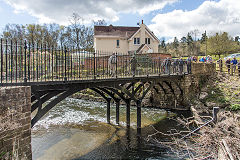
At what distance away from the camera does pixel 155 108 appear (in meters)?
17.2

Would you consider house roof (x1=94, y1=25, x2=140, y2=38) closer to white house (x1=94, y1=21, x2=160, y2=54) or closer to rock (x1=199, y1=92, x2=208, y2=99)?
white house (x1=94, y1=21, x2=160, y2=54)

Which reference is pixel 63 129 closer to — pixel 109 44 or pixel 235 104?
pixel 235 104

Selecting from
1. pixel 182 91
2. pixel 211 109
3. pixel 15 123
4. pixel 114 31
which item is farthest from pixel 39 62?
pixel 114 31

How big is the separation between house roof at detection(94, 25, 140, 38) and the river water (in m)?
20.6

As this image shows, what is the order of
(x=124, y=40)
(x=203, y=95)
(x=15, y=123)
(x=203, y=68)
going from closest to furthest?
(x=15, y=123), (x=203, y=95), (x=203, y=68), (x=124, y=40)

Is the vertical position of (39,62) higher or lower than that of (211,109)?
higher

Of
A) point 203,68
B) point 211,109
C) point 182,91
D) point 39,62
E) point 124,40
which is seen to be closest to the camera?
point 39,62

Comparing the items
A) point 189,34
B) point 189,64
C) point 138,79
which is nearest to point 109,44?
point 189,64

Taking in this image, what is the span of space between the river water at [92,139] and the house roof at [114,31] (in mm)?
20555

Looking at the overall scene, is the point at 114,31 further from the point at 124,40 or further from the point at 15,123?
the point at 15,123

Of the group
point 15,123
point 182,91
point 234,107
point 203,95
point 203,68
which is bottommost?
point 234,107

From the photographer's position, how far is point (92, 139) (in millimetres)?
Answer: 9352

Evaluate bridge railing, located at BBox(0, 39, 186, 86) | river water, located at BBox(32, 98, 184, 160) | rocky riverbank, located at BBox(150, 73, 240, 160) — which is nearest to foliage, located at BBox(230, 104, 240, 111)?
rocky riverbank, located at BBox(150, 73, 240, 160)

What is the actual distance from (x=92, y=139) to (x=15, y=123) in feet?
17.4
